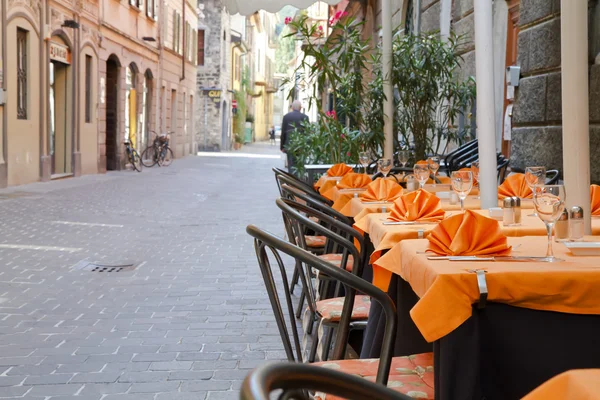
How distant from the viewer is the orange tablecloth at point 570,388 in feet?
4.91

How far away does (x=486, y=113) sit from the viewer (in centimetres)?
464

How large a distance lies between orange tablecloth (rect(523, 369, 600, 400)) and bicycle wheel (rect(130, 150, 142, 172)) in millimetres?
23525

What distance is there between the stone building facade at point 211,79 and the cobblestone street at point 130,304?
1293 inches

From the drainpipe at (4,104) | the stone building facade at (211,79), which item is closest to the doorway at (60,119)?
the drainpipe at (4,104)

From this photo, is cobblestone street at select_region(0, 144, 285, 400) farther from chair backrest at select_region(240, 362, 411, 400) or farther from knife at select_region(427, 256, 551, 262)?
chair backrest at select_region(240, 362, 411, 400)

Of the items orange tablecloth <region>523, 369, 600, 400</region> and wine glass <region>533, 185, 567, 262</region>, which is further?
wine glass <region>533, 185, 567, 262</region>

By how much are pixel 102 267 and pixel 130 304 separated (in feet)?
5.31

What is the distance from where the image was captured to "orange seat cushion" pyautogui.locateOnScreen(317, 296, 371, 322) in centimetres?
353

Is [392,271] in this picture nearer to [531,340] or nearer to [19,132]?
[531,340]

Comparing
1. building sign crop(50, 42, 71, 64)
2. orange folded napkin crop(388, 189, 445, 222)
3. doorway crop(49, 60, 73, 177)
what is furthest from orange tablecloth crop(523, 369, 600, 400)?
doorway crop(49, 60, 73, 177)

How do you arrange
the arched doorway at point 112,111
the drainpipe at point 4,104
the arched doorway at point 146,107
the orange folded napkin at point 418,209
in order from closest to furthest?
the orange folded napkin at point 418,209 < the drainpipe at point 4,104 < the arched doorway at point 112,111 < the arched doorway at point 146,107

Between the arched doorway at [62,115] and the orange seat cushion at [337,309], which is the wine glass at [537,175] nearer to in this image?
the orange seat cushion at [337,309]

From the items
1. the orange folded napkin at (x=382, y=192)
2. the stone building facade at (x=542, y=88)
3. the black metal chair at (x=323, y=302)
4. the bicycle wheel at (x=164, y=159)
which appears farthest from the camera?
the bicycle wheel at (x=164, y=159)

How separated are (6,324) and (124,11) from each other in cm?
2153
